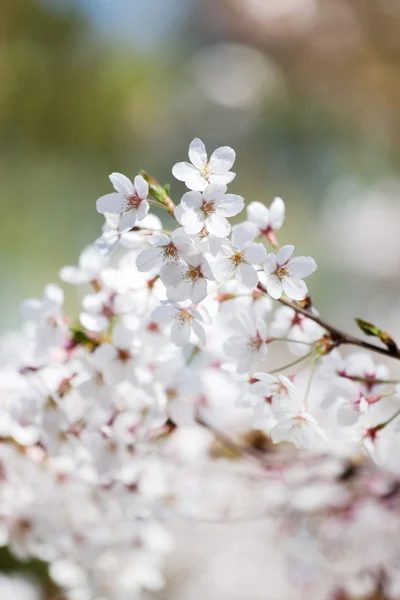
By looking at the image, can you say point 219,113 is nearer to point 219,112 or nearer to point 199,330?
point 219,112

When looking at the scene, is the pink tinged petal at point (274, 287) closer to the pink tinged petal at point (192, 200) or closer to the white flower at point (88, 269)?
the pink tinged petal at point (192, 200)

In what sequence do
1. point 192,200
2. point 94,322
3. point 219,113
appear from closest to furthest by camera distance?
point 192,200 < point 94,322 < point 219,113

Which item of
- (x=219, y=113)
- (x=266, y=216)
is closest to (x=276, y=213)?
(x=266, y=216)

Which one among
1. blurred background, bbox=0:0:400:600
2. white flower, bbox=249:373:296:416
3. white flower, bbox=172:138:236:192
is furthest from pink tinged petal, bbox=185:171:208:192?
blurred background, bbox=0:0:400:600

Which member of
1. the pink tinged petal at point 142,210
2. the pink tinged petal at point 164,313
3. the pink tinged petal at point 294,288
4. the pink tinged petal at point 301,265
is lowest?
the pink tinged petal at point 164,313

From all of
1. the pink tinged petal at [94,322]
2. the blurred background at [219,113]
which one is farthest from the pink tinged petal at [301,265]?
the blurred background at [219,113]

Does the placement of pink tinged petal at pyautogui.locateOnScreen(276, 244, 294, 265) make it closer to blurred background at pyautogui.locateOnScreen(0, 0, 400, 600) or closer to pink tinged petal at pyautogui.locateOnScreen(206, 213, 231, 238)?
pink tinged petal at pyautogui.locateOnScreen(206, 213, 231, 238)

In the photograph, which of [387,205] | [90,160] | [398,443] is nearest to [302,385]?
[398,443]
